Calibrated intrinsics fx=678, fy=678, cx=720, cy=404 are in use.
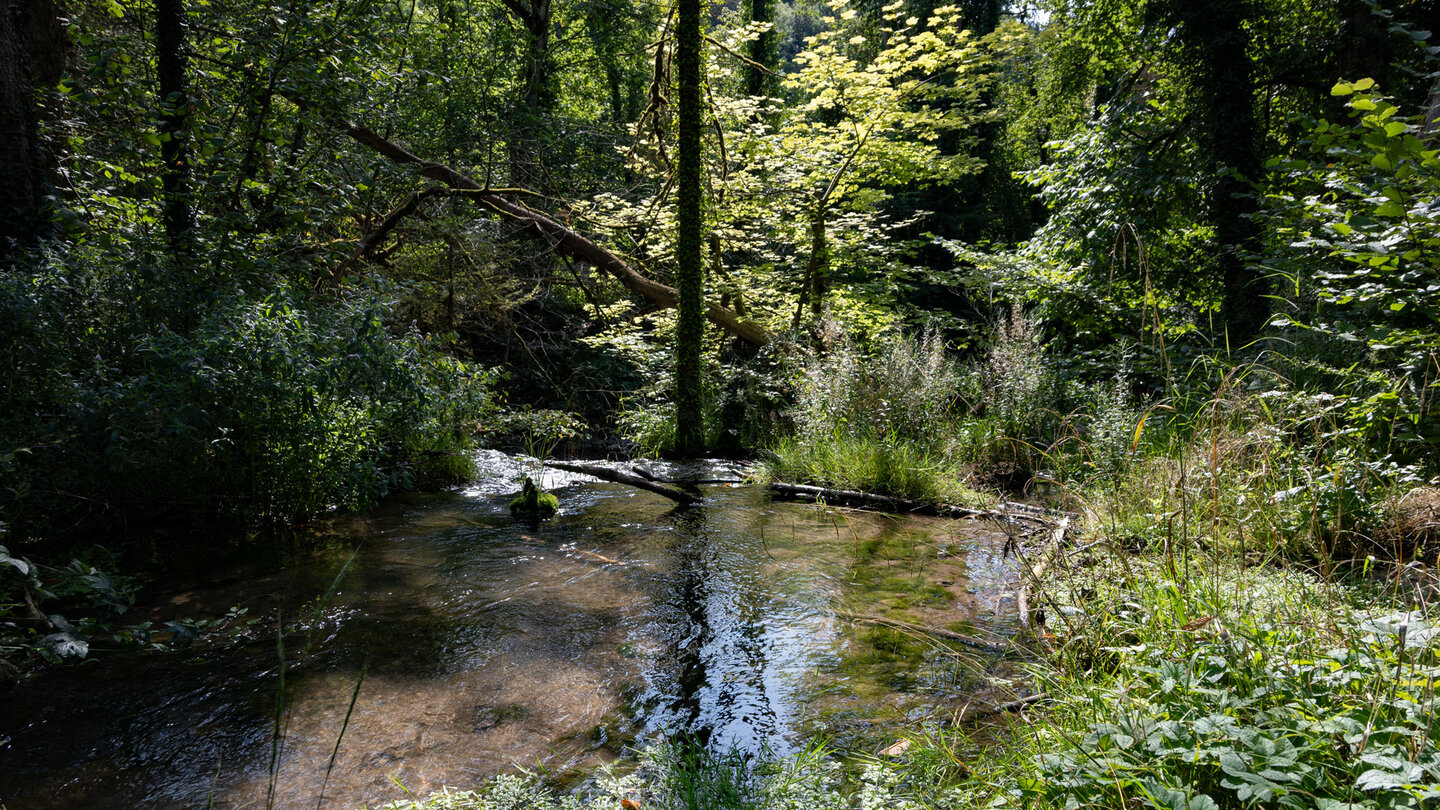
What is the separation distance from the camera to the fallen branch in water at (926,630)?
10.4 ft

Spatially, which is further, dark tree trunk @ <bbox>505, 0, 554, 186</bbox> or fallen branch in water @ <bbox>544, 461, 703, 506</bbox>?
dark tree trunk @ <bbox>505, 0, 554, 186</bbox>

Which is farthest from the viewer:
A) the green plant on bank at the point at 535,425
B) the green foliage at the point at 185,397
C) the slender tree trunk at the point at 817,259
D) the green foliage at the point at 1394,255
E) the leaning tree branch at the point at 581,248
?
the slender tree trunk at the point at 817,259

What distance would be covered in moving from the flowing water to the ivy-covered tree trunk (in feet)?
11.7

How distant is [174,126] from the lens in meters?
5.46

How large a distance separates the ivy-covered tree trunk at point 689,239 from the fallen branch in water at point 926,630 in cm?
507

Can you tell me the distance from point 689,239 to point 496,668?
20.0 ft

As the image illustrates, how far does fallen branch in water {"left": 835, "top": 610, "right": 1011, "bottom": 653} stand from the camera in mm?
3156

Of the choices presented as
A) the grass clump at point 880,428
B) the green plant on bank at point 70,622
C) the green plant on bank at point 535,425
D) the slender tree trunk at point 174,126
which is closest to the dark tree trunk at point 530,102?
the green plant on bank at point 535,425

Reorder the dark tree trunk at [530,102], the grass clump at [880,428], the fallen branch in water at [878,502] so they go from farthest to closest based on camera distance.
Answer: the dark tree trunk at [530,102]
the grass clump at [880,428]
the fallen branch in water at [878,502]

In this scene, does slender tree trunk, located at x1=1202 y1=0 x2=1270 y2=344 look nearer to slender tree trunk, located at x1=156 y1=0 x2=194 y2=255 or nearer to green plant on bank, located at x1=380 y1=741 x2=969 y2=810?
green plant on bank, located at x1=380 y1=741 x2=969 y2=810

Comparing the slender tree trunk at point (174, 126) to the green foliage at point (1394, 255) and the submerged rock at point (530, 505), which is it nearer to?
the submerged rock at point (530, 505)

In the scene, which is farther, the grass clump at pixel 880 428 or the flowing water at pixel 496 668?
the grass clump at pixel 880 428

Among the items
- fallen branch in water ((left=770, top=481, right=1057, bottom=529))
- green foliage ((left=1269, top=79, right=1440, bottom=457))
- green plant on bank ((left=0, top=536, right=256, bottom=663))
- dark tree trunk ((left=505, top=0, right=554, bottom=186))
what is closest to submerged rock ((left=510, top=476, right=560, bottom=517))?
fallen branch in water ((left=770, top=481, right=1057, bottom=529))

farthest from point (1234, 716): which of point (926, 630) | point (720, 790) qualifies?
point (926, 630)
